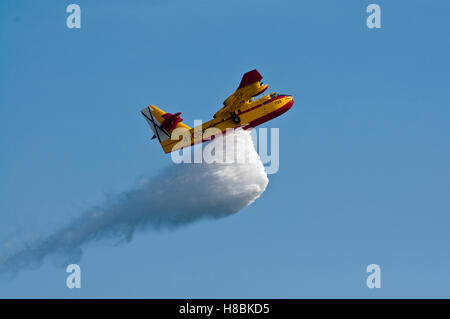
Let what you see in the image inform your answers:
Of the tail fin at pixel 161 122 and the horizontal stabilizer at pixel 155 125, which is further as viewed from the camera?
the horizontal stabilizer at pixel 155 125

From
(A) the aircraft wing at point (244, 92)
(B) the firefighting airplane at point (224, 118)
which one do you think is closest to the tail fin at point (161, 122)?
(B) the firefighting airplane at point (224, 118)

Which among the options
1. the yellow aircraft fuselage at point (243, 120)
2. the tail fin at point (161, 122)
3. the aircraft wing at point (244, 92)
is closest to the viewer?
the aircraft wing at point (244, 92)

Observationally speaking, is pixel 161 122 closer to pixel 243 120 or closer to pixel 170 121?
pixel 170 121

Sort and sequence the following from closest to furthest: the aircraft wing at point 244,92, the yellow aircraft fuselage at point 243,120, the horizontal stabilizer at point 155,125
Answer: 1. the aircraft wing at point 244,92
2. the yellow aircraft fuselage at point 243,120
3. the horizontal stabilizer at point 155,125

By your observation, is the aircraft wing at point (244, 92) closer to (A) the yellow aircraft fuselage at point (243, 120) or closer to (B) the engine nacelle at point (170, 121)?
(A) the yellow aircraft fuselage at point (243, 120)

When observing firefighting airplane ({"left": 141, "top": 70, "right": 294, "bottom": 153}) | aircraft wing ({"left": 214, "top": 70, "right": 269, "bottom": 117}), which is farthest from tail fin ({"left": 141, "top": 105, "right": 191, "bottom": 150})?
aircraft wing ({"left": 214, "top": 70, "right": 269, "bottom": 117})

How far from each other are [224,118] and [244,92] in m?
2.31

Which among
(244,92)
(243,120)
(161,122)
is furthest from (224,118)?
(161,122)

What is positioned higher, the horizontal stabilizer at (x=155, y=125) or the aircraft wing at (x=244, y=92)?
the aircraft wing at (x=244, y=92)

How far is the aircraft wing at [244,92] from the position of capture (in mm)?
56406

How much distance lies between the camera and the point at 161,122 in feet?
188
